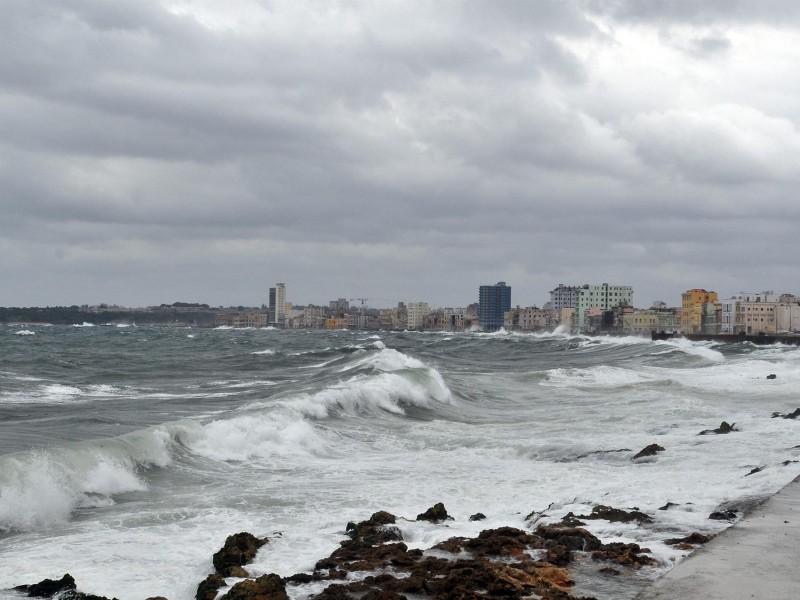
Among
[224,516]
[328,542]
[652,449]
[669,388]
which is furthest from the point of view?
[669,388]

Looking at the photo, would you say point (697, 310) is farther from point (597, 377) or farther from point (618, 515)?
point (618, 515)

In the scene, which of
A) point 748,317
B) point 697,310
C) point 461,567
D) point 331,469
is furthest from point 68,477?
point 697,310

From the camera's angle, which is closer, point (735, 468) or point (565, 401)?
point (735, 468)

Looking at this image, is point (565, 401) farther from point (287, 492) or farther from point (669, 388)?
point (287, 492)

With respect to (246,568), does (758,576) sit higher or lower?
higher

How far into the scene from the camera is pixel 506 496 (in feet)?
36.9

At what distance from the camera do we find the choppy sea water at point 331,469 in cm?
836

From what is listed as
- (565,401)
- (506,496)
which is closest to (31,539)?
(506,496)

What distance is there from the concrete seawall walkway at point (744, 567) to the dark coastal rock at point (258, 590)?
2.68 meters

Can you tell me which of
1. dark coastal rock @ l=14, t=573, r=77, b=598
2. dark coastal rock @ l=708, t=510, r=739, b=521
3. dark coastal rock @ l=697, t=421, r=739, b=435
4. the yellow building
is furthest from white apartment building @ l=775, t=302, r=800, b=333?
dark coastal rock @ l=14, t=573, r=77, b=598

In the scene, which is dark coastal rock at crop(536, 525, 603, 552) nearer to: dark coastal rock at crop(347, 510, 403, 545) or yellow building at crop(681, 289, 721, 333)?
dark coastal rock at crop(347, 510, 403, 545)

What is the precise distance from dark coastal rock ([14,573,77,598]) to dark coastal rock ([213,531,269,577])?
1.23 m

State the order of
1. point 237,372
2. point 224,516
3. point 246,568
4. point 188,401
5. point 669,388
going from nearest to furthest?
point 246,568 < point 224,516 < point 188,401 < point 669,388 < point 237,372

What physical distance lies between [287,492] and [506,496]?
120 inches
